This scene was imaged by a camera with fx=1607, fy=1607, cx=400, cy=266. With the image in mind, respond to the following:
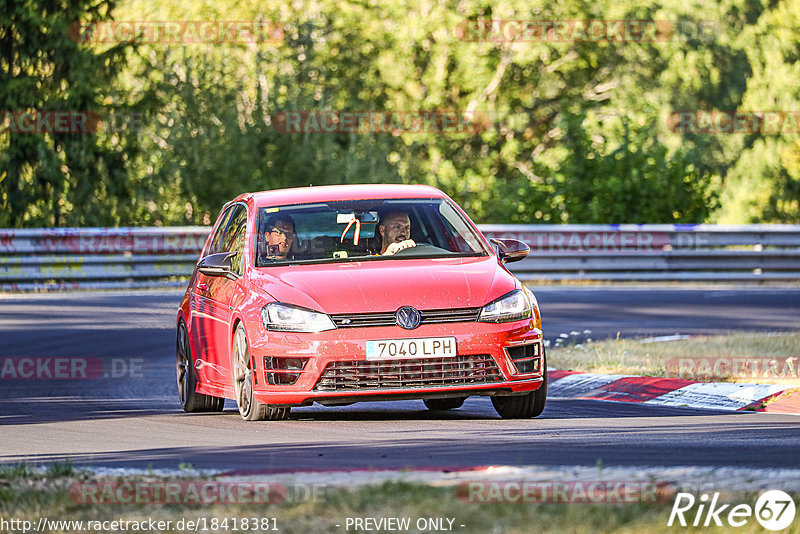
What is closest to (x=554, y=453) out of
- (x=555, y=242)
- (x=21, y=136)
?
(x=555, y=242)

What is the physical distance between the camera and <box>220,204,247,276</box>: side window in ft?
35.7

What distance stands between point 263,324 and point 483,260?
5.23 feet

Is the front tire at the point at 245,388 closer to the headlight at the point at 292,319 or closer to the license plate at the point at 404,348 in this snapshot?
the headlight at the point at 292,319

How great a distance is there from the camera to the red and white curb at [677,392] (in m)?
11.0

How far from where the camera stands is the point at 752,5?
6906 cm

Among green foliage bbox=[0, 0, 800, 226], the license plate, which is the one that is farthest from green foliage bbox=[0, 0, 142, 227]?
the license plate

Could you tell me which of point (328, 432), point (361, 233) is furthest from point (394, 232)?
point (328, 432)

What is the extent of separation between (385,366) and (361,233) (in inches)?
58.2

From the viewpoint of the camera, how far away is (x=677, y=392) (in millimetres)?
11680

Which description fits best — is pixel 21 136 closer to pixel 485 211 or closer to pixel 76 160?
pixel 76 160

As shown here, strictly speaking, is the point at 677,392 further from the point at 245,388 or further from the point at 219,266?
the point at 219,266

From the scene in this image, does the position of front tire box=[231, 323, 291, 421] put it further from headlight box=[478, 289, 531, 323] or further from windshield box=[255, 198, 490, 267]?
headlight box=[478, 289, 531, 323]

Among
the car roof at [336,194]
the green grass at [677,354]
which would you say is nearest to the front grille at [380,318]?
the car roof at [336,194]

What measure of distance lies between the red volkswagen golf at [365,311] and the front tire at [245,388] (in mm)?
11
